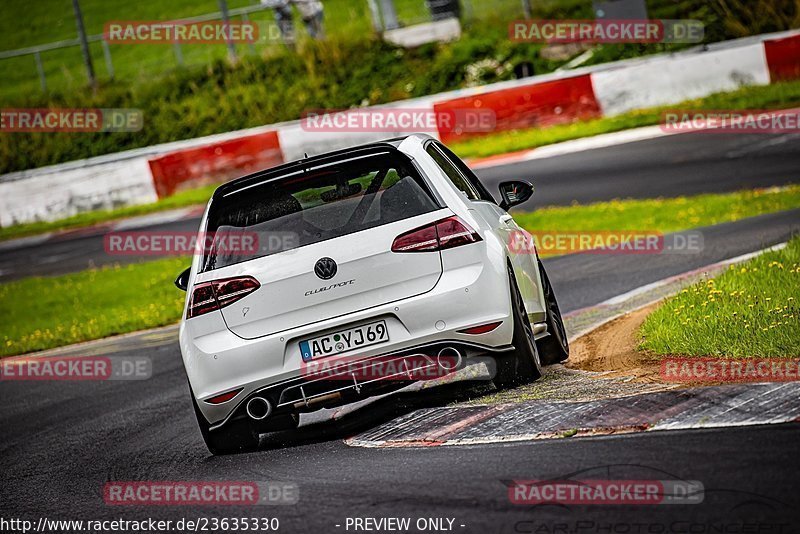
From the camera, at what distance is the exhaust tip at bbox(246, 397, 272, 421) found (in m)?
6.93

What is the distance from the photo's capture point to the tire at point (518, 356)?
704 cm

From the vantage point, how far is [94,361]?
42.0ft

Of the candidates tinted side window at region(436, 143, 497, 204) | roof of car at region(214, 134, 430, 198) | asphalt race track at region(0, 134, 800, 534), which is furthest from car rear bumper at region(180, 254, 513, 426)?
tinted side window at region(436, 143, 497, 204)

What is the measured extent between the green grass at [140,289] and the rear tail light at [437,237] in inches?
333

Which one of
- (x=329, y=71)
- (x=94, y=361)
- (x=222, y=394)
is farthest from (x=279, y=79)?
(x=222, y=394)

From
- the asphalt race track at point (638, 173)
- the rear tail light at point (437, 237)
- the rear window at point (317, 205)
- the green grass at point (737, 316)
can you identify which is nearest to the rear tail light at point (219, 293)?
the rear window at point (317, 205)

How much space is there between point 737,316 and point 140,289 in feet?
36.2

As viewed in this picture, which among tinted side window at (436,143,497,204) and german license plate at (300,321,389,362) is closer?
german license plate at (300,321,389,362)

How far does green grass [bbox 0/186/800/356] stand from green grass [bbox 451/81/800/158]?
15.4 ft

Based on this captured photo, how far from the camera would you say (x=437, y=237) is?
6895 mm

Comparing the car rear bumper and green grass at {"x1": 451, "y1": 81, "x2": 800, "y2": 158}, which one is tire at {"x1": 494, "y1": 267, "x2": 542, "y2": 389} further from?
green grass at {"x1": 451, "y1": 81, "x2": 800, "y2": 158}

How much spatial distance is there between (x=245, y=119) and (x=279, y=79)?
1316mm

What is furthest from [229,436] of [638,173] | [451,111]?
[451,111]

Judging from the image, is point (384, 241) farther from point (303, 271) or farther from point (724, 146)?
point (724, 146)
